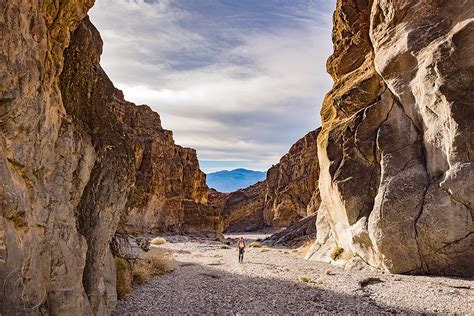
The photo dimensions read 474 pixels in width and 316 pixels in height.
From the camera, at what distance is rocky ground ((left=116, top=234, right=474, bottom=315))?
36.4ft

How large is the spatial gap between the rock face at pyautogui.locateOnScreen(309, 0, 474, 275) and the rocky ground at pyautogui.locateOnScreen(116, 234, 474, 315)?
174 cm

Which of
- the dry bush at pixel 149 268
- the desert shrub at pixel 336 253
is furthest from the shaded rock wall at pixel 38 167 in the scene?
the desert shrub at pixel 336 253

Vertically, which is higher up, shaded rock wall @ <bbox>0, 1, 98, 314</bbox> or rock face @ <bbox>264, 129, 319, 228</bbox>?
rock face @ <bbox>264, 129, 319, 228</bbox>

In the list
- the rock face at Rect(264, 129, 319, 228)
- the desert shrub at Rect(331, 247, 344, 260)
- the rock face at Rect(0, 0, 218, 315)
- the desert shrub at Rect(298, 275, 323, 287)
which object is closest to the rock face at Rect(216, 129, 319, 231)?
the rock face at Rect(264, 129, 319, 228)

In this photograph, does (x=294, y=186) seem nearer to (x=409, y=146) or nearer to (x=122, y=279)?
(x=409, y=146)

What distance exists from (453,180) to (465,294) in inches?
206

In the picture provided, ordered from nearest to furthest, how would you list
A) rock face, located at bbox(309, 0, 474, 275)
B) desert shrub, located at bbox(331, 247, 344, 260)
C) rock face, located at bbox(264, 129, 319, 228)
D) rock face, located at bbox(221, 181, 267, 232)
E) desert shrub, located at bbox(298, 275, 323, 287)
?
desert shrub, located at bbox(298, 275, 323, 287) → rock face, located at bbox(309, 0, 474, 275) → desert shrub, located at bbox(331, 247, 344, 260) → rock face, located at bbox(264, 129, 319, 228) → rock face, located at bbox(221, 181, 267, 232)

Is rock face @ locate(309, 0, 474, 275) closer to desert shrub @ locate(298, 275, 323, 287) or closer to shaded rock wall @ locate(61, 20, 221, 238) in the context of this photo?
desert shrub @ locate(298, 275, 323, 287)

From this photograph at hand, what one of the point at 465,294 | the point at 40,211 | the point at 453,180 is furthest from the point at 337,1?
the point at 40,211

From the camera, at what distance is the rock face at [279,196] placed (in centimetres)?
9206

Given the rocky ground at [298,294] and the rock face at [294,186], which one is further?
the rock face at [294,186]

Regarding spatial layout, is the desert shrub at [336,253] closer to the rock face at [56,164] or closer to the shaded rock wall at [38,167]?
the rock face at [56,164]

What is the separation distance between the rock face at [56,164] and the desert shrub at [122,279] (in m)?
1.57

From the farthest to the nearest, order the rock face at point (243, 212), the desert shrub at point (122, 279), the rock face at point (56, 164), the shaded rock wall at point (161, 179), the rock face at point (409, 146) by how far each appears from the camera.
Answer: the rock face at point (243, 212) < the shaded rock wall at point (161, 179) < the rock face at point (409, 146) < the desert shrub at point (122, 279) < the rock face at point (56, 164)
